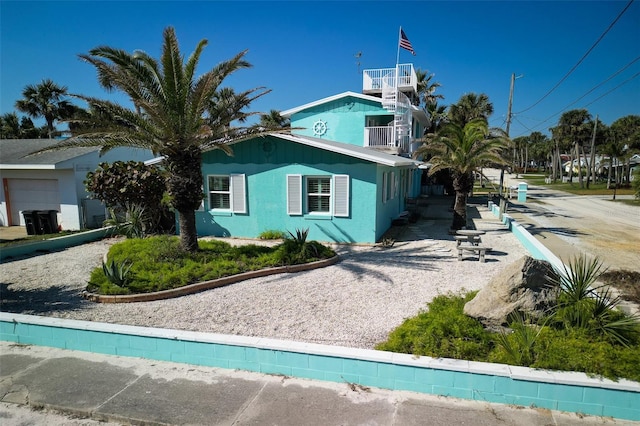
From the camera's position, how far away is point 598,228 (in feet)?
53.3

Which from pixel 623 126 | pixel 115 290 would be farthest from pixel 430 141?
pixel 623 126

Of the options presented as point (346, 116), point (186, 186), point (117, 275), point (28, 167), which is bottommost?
point (117, 275)

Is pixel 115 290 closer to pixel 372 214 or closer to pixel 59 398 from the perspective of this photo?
pixel 59 398

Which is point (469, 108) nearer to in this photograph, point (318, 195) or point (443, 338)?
point (318, 195)

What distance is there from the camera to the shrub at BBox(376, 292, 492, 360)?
4.58 meters

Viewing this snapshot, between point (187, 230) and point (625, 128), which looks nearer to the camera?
point (187, 230)

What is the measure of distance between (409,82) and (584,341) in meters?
21.9

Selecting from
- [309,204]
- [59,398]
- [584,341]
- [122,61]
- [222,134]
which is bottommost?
[59,398]

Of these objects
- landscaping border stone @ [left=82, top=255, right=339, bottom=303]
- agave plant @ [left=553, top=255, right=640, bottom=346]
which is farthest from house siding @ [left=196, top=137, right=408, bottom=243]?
agave plant @ [left=553, top=255, right=640, bottom=346]

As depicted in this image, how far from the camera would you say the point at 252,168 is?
1359 cm

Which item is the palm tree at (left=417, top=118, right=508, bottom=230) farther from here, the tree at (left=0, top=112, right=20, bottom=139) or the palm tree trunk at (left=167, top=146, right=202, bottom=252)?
the tree at (left=0, top=112, right=20, bottom=139)

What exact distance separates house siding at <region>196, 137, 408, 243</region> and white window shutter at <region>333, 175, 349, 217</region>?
15cm

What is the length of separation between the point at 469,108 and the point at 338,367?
34.5m

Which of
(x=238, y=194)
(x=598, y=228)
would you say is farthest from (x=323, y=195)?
(x=598, y=228)
